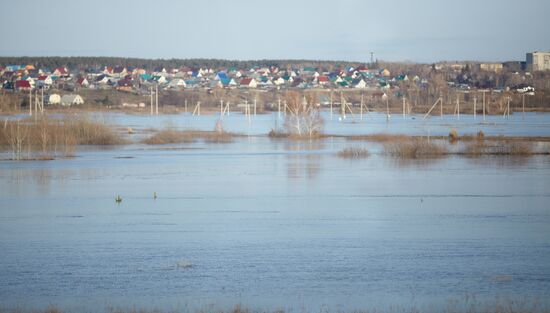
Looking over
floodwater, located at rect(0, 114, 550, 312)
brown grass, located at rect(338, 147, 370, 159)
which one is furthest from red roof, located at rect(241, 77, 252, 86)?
floodwater, located at rect(0, 114, 550, 312)

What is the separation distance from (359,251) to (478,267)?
1967 millimetres

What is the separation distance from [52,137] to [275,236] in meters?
22.5

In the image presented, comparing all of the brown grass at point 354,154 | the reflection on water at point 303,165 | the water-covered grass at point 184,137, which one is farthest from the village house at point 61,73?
the brown grass at point 354,154

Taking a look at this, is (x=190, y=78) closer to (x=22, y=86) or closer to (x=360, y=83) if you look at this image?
(x=360, y=83)

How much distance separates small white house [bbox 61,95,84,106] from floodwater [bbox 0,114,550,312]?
45.8 metres

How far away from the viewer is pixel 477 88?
103m

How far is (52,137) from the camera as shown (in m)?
34.2

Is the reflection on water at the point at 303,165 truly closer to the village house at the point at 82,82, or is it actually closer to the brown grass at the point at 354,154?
the brown grass at the point at 354,154

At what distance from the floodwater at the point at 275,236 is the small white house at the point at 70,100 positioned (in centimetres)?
4581

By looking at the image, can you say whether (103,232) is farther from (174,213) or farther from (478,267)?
(478,267)

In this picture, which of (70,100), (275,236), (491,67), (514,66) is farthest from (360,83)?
(275,236)

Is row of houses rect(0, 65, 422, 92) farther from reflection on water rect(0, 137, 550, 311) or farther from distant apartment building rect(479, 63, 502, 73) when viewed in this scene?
reflection on water rect(0, 137, 550, 311)

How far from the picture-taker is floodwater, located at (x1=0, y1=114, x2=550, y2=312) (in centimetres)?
1012

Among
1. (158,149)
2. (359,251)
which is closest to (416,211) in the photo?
(359,251)
